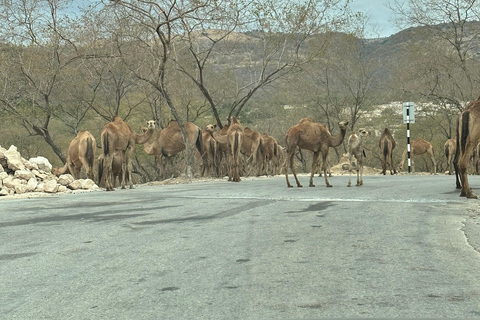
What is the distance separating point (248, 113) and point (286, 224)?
5360 cm

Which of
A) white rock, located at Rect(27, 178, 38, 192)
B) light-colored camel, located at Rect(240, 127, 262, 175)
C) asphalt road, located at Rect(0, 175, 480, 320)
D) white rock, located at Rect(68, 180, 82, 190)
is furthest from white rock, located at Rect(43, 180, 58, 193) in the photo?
light-colored camel, located at Rect(240, 127, 262, 175)

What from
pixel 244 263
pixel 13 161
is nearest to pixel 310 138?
pixel 13 161

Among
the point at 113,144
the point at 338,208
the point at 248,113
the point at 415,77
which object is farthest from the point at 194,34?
the point at 248,113

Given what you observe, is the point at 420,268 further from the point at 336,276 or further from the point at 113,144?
the point at 113,144

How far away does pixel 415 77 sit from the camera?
127 ft

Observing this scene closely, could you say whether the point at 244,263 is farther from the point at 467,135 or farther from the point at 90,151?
the point at 90,151

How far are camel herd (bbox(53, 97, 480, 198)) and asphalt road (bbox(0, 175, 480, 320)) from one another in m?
2.28

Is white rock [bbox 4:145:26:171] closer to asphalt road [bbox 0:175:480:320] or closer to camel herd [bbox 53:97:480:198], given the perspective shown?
camel herd [bbox 53:97:480:198]

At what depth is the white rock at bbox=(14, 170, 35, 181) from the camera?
17688mm

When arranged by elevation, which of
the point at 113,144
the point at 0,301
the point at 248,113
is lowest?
the point at 0,301

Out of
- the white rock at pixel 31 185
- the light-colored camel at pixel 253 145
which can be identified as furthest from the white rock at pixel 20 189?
the light-colored camel at pixel 253 145

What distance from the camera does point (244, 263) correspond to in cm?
Result: 580

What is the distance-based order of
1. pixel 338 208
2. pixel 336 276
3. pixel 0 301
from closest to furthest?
pixel 0 301 → pixel 336 276 → pixel 338 208

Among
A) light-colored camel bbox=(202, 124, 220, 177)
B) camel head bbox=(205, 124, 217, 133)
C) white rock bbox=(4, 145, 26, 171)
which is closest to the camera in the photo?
Answer: white rock bbox=(4, 145, 26, 171)
